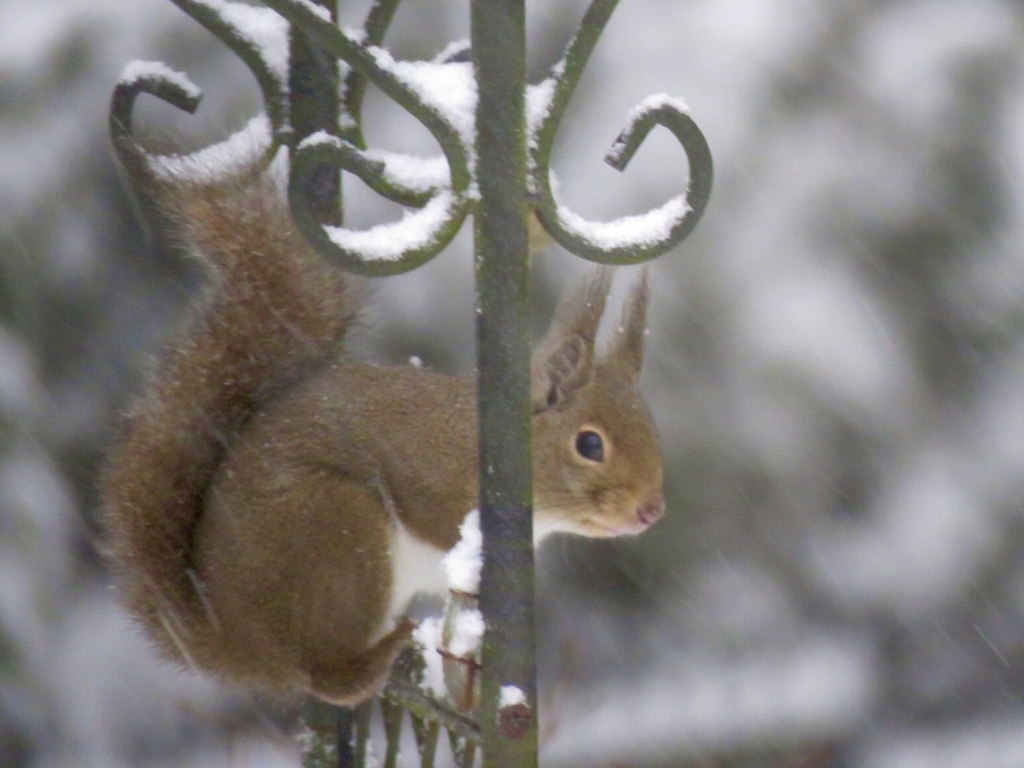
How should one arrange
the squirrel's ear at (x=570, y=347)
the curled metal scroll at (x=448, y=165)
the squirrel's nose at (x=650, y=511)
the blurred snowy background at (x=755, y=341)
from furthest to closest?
1. the blurred snowy background at (x=755, y=341)
2. the squirrel's nose at (x=650, y=511)
3. the squirrel's ear at (x=570, y=347)
4. the curled metal scroll at (x=448, y=165)

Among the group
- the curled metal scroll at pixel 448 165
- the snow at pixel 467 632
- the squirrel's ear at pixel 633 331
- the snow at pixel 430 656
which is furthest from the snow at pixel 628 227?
the snow at pixel 430 656

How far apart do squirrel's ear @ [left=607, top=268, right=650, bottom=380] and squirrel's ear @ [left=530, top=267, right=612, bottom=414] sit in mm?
47

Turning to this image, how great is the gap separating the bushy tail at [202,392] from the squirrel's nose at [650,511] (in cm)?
33

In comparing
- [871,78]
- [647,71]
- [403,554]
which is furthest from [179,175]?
[871,78]

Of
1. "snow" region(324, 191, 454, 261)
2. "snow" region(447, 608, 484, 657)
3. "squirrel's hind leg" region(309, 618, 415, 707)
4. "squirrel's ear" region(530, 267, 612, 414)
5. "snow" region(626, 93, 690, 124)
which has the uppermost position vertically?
"snow" region(626, 93, 690, 124)

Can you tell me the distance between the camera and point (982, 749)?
188cm

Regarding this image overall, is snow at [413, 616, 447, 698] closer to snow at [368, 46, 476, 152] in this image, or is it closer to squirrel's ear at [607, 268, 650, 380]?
squirrel's ear at [607, 268, 650, 380]

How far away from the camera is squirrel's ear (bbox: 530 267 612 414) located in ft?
3.10

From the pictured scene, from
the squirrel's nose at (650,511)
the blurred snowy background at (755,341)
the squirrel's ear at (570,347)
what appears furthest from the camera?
the blurred snowy background at (755,341)

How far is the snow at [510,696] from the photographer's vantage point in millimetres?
826

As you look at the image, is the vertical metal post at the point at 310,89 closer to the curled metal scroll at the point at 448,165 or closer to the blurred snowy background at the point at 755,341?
the curled metal scroll at the point at 448,165

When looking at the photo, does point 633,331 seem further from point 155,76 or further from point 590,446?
point 155,76

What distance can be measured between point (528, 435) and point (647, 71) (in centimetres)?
112

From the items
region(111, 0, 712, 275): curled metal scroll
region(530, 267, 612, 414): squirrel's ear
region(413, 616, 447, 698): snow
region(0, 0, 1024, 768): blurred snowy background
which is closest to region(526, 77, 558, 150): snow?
region(111, 0, 712, 275): curled metal scroll
